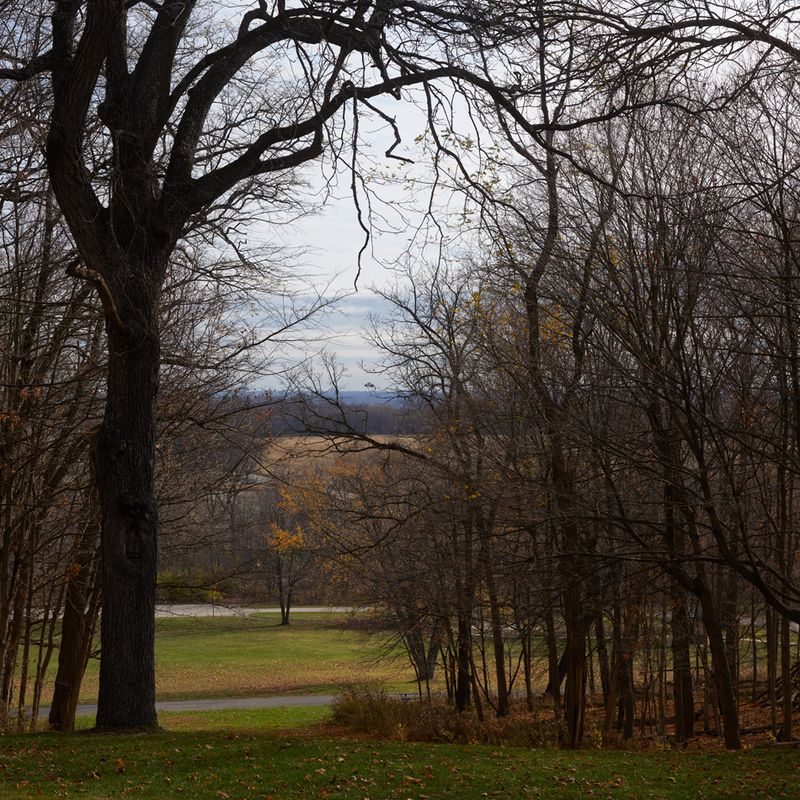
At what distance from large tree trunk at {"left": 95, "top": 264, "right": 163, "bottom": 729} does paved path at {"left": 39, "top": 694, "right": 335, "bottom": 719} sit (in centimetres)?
1543

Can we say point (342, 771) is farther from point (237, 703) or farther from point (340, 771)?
point (237, 703)

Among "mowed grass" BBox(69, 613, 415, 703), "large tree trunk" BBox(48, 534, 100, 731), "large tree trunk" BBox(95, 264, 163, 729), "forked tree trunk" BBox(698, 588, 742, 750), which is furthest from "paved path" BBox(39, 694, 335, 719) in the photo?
"large tree trunk" BBox(95, 264, 163, 729)

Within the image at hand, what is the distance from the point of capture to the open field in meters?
7.05

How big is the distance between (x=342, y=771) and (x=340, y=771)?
18mm

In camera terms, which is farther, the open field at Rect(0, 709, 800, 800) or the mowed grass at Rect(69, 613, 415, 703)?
the mowed grass at Rect(69, 613, 415, 703)

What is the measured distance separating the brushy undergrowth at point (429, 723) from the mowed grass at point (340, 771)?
14.1 ft

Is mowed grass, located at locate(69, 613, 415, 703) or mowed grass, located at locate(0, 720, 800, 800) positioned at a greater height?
mowed grass, located at locate(0, 720, 800, 800)

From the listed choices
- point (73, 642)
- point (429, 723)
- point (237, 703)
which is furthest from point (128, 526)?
point (237, 703)

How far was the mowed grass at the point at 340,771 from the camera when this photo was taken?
23.1 feet

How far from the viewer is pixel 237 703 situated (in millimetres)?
26609

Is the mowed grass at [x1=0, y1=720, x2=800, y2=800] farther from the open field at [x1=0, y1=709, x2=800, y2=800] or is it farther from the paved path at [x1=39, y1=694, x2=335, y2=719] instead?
the paved path at [x1=39, y1=694, x2=335, y2=719]

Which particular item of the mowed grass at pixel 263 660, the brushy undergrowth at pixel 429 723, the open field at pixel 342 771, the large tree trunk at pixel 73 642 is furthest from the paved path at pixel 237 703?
the open field at pixel 342 771

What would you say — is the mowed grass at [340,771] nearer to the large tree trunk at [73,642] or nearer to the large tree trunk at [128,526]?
the large tree trunk at [128,526]

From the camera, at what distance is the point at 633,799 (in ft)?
23.6
